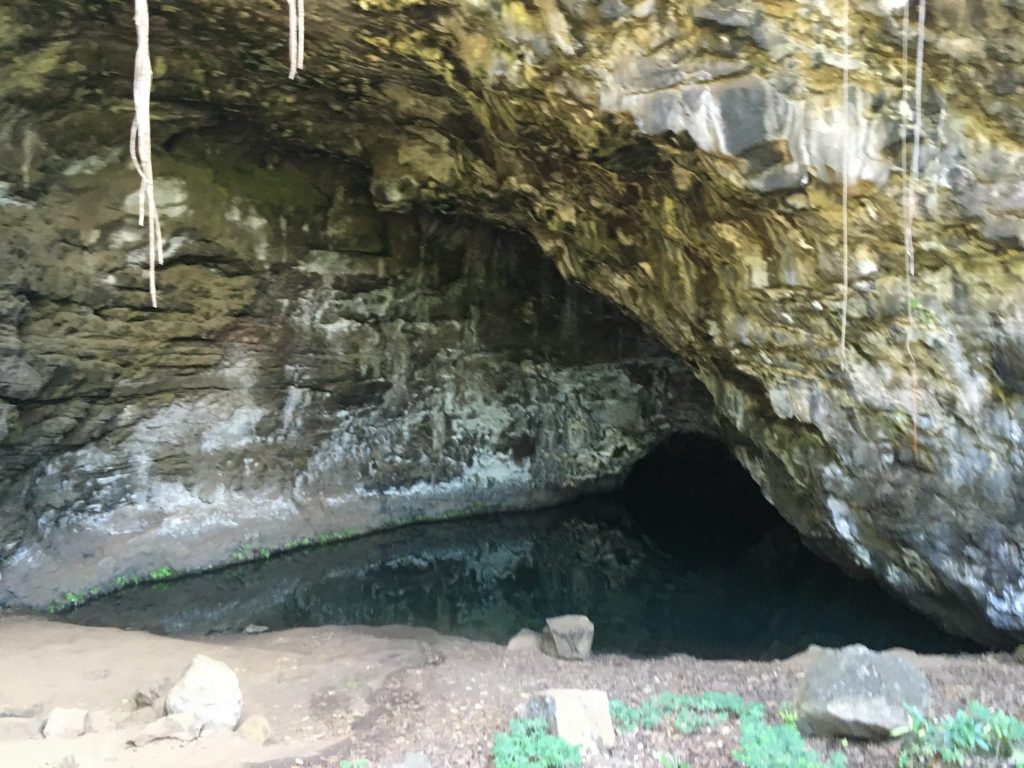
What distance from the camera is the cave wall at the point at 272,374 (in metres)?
9.34

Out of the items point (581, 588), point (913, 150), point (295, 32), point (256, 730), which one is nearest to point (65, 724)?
point (256, 730)

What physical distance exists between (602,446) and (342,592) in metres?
6.54

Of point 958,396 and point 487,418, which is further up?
point 958,396

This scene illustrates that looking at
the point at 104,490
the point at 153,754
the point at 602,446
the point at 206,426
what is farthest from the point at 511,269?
the point at 153,754

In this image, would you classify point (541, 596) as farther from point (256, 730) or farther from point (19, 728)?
point (19, 728)

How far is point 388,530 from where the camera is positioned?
509 inches

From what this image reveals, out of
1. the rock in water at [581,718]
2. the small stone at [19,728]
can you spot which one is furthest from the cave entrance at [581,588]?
the rock in water at [581,718]

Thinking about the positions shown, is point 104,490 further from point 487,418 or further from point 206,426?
point 487,418

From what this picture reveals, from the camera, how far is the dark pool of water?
28.0 feet

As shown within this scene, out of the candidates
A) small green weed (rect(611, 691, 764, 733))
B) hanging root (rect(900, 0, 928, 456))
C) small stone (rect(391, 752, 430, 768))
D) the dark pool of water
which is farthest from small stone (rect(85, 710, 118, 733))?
hanging root (rect(900, 0, 928, 456))

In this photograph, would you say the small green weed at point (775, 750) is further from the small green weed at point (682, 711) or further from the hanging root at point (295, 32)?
the hanging root at point (295, 32)

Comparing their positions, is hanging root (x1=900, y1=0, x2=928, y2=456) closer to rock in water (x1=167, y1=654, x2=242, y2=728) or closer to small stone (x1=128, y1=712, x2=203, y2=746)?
rock in water (x1=167, y1=654, x2=242, y2=728)

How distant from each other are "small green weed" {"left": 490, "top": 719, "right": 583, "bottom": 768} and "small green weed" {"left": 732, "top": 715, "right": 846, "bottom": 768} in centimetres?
88

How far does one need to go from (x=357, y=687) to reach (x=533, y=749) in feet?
7.07
